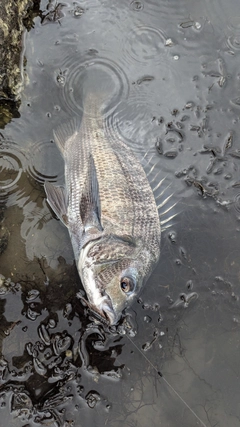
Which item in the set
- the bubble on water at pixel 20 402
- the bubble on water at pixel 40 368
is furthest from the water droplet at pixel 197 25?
the bubble on water at pixel 20 402

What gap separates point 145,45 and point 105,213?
2.82 m

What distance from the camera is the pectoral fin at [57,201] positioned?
4492mm

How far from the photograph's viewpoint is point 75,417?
13.4 ft

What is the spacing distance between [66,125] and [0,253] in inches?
76.3

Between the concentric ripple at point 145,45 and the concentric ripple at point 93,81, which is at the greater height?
the concentric ripple at point 145,45

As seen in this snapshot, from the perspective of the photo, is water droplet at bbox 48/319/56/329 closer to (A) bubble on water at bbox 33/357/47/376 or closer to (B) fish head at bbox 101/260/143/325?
(A) bubble on water at bbox 33/357/47/376

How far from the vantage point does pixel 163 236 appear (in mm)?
4812

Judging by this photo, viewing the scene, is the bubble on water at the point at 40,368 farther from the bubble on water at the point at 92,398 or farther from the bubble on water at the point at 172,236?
the bubble on water at the point at 172,236

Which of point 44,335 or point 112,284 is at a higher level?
point 112,284

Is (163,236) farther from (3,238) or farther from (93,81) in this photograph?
(93,81)

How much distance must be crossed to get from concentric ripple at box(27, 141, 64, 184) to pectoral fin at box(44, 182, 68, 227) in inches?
14.6

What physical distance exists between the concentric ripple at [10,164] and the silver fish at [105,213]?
56cm

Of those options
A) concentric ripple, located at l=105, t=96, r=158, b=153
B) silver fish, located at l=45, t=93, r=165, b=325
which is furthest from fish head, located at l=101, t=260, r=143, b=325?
concentric ripple, located at l=105, t=96, r=158, b=153

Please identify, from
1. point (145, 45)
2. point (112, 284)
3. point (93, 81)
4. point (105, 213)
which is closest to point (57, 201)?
point (105, 213)
